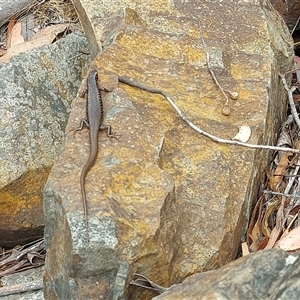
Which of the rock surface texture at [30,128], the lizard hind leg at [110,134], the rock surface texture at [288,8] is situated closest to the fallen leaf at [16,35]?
the rock surface texture at [30,128]

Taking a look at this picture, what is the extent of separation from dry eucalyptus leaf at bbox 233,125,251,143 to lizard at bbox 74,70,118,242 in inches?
34.2

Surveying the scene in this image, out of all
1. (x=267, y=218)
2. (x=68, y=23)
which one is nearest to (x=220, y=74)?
(x=267, y=218)

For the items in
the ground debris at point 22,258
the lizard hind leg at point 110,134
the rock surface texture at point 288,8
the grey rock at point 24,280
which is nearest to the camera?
the lizard hind leg at point 110,134

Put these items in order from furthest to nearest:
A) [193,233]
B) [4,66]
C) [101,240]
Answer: [4,66] < [193,233] < [101,240]

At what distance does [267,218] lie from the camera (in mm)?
4773

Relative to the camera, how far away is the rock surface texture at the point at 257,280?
9.54 ft

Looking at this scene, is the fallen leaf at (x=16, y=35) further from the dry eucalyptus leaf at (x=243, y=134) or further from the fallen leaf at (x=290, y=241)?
the fallen leaf at (x=290, y=241)

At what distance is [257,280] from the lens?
9.78ft

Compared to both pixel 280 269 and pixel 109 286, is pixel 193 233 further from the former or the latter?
pixel 280 269

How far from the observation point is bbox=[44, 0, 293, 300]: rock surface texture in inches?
145

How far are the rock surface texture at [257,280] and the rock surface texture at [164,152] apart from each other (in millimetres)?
650

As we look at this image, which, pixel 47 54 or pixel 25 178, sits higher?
pixel 47 54

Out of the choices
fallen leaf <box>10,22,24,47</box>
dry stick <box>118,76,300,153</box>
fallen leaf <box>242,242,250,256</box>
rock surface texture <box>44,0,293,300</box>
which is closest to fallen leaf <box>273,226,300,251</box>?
fallen leaf <box>242,242,250,256</box>

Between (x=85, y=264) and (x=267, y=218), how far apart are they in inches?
62.9
